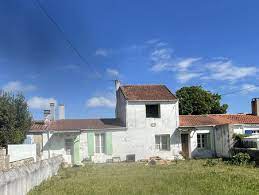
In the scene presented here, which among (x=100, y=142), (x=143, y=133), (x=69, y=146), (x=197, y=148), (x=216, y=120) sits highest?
(x=216, y=120)

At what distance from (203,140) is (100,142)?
9.10m

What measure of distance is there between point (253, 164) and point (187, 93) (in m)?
34.4

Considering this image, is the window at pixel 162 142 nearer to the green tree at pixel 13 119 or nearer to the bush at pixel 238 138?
the bush at pixel 238 138

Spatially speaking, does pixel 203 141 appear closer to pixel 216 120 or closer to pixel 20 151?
pixel 216 120

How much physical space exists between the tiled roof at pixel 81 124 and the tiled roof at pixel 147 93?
282 cm

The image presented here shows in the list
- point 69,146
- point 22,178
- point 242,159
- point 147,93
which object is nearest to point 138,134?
point 147,93

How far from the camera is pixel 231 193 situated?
14.1 m

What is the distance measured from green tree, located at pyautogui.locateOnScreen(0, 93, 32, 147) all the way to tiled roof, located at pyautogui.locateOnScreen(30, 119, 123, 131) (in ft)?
6.51

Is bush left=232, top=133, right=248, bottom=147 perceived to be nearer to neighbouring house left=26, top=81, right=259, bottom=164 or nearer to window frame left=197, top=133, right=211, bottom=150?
neighbouring house left=26, top=81, right=259, bottom=164

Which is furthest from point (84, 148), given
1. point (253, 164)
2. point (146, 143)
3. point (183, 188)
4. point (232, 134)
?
point (183, 188)

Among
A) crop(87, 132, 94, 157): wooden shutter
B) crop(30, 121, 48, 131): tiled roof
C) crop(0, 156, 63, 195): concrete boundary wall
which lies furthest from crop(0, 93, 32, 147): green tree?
crop(0, 156, 63, 195): concrete boundary wall

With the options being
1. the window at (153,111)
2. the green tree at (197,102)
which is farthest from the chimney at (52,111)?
the green tree at (197,102)

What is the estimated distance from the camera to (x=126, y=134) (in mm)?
39000

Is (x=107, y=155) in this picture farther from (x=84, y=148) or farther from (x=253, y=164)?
(x=253, y=164)
